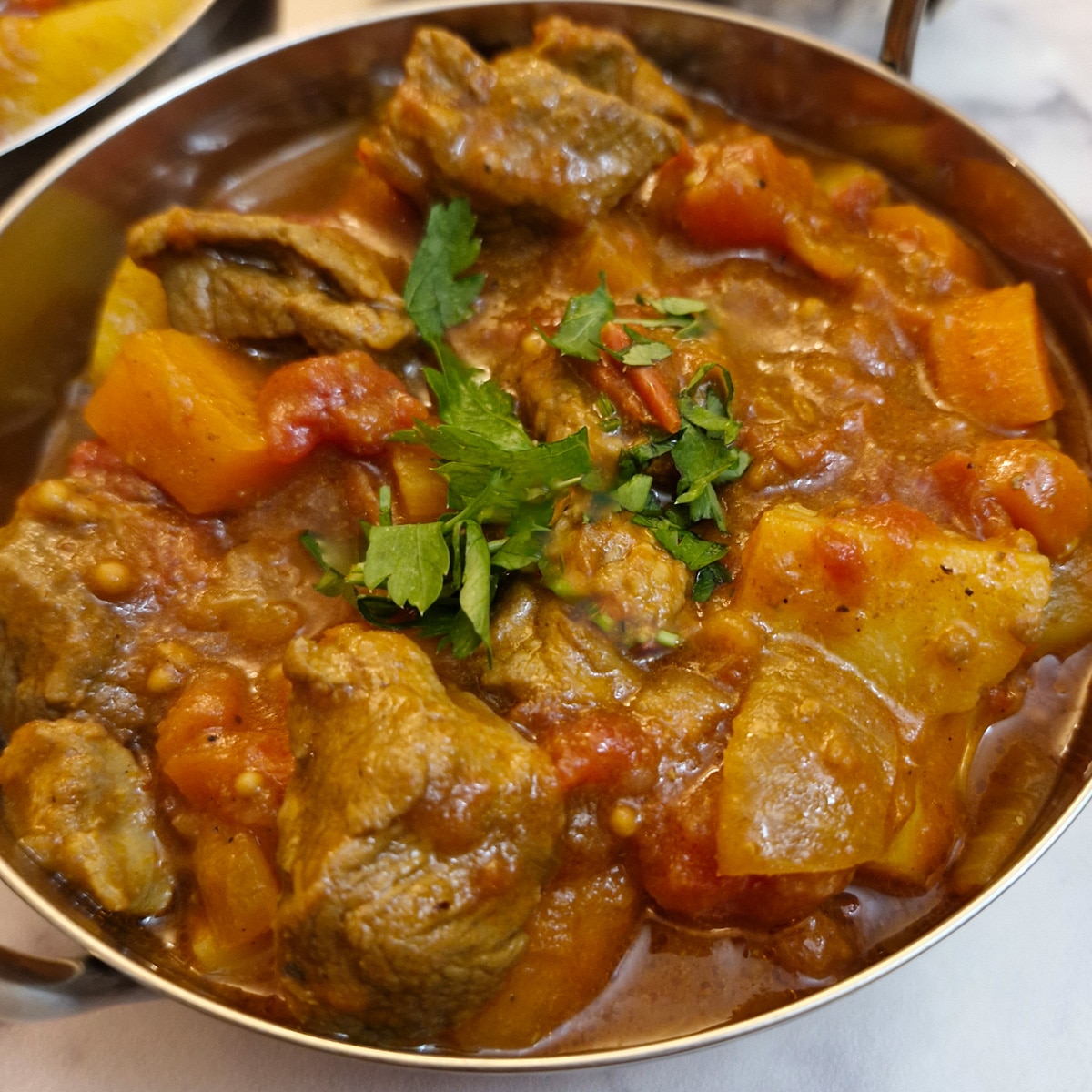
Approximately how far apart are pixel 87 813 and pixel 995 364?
93.7 inches

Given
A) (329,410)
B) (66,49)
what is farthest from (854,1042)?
(66,49)

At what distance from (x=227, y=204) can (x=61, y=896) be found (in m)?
2.13

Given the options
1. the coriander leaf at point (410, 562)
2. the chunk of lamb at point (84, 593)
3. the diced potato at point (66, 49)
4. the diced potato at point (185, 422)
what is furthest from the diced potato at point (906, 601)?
the diced potato at point (66, 49)

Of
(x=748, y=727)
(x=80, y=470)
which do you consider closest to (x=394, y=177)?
(x=80, y=470)

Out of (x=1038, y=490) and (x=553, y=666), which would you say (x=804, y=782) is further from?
(x=1038, y=490)

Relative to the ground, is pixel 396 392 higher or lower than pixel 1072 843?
higher

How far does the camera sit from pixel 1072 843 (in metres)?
2.33

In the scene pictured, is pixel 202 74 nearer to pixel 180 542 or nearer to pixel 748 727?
pixel 180 542

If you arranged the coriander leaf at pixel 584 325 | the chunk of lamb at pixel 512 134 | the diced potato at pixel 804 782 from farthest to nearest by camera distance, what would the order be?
1. the chunk of lamb at pixel 512 134
2. the coriander leaf at pixel 584 325
3. the diced potato at pixel 804 782

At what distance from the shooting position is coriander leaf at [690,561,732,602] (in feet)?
6.67

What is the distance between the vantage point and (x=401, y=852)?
1629mm

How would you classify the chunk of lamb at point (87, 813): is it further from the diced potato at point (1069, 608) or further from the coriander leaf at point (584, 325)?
the diced potato at point (1069, 608)

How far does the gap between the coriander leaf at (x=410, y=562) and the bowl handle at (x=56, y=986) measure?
872 mm

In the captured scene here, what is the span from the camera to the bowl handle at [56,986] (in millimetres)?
1536
